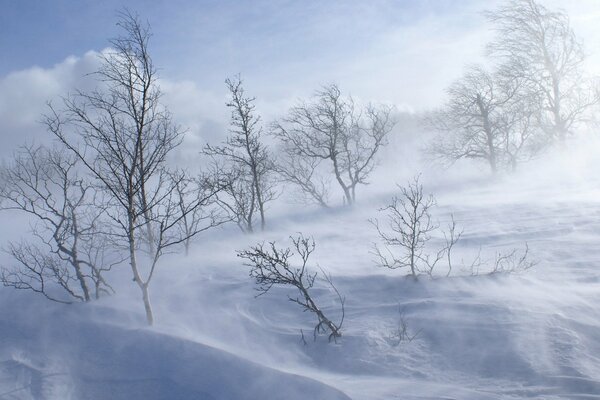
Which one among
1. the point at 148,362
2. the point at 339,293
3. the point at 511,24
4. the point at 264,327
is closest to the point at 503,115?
the point at 511,24

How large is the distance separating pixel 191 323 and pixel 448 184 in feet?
61.6

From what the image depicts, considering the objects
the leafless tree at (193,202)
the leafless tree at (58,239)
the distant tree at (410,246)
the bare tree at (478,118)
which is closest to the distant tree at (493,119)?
the bare tree at (478,118)

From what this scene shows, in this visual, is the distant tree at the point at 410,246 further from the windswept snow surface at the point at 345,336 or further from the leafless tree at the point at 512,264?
the leafless tree at the point at 512,264

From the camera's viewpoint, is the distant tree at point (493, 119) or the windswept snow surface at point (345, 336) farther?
the distant tree at point (493, 119)

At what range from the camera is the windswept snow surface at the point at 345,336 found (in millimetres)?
5492

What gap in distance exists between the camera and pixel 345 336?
681cm

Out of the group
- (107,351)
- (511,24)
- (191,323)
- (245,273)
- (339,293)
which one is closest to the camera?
(107,351)

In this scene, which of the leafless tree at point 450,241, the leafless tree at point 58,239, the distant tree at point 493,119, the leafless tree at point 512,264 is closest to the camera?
the leafless tree at point 512,264

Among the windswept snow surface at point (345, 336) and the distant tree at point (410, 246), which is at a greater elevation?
the distant tree at point (410, 246)

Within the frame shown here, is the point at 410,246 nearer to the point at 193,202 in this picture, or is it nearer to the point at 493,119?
the point at 193,202

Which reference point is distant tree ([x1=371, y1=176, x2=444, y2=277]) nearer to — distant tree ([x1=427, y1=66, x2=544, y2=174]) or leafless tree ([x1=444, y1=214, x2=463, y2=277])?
leafless tree ([x1=444, y1=214, x2=463, y2=277])

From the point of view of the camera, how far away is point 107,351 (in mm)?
7168

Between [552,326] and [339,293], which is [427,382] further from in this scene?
[339,293]

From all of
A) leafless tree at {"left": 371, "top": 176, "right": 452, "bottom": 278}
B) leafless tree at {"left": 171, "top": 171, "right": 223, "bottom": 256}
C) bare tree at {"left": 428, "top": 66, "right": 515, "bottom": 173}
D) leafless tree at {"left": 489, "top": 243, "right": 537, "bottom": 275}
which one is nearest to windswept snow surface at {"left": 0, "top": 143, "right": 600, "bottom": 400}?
leafless tree at {"left": 489, "top": 243, "right": 537, "bottom": 275}
